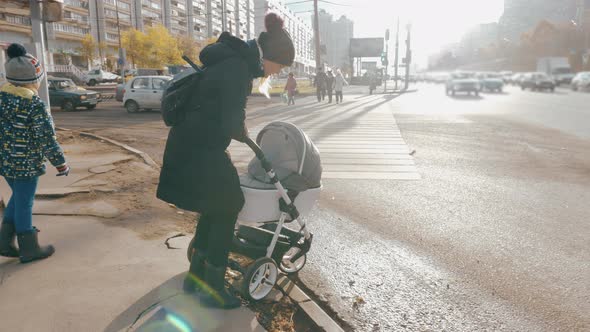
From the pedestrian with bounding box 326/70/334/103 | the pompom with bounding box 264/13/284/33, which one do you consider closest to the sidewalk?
the pompom with bounding box 264/13/284/33

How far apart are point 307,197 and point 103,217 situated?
9.01 ft

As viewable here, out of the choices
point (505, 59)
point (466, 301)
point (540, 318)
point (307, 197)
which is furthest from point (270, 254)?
point (505, 59)

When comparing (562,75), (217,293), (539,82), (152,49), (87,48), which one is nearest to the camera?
(217,293)

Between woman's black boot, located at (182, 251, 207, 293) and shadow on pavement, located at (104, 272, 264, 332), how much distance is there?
0.06m

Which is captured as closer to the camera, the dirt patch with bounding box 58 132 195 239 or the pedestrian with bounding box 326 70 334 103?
the dirt patch with bounding box 58 132 195 239

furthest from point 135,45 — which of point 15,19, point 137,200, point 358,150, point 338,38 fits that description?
point 338,38

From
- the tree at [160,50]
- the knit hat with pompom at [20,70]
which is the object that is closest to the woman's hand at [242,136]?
the knit hat with pompom at [20,70]

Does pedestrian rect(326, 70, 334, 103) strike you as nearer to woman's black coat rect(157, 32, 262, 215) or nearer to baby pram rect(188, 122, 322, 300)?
baby pram rect(188, 122, 322, 300)

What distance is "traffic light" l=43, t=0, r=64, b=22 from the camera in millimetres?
7895

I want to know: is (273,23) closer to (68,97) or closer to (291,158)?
(291,158)

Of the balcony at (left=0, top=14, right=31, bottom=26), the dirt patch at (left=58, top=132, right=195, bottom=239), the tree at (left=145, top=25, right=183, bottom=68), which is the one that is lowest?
the dirt patch at (left=58, top=132, right=195, bottom=239)

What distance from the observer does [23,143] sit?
3.47 metres

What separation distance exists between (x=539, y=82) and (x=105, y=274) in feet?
146

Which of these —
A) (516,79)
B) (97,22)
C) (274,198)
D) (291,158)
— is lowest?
(274,198)
